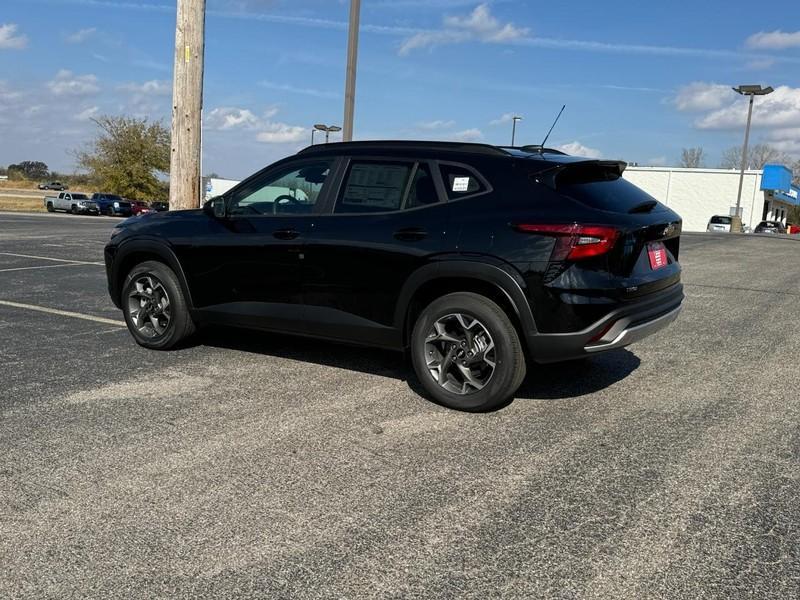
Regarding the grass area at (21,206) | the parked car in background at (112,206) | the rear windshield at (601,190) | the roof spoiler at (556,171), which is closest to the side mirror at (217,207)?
the roof spoiler at (556,171)

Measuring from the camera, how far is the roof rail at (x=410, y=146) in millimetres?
5010

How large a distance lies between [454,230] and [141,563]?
281 centimetres

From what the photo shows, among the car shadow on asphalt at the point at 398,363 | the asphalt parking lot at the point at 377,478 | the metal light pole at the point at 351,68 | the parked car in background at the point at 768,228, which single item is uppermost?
the metal light pole at the point at 351,68

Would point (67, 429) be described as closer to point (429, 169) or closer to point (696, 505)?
point (429, 169)

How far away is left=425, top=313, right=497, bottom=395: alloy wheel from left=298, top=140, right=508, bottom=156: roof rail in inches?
45.8

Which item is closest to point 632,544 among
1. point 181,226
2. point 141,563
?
point 141,563

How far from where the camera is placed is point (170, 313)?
20.5ft

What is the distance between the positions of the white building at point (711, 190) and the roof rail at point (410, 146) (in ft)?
176

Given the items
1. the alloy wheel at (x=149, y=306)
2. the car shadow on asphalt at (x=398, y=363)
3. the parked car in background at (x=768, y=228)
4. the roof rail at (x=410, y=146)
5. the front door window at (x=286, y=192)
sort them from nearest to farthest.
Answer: the roof rail at (x=410, y=146), the car shadow on asphalt at (x=398, y=363), the front door window at (x=286, y=192), the alloy wheel at (x=149, y=306), the parked car in background at (x=768, y=228)

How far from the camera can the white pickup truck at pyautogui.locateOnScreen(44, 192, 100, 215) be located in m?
51.9

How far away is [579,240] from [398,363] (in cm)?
222

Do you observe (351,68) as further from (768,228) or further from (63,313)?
(768,228)

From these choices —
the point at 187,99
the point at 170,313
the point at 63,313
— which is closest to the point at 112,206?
the point at 187,99

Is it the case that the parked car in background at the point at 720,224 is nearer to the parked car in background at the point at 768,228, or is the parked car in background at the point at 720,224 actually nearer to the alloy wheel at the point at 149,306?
the parked car in background at the point at 768,228
